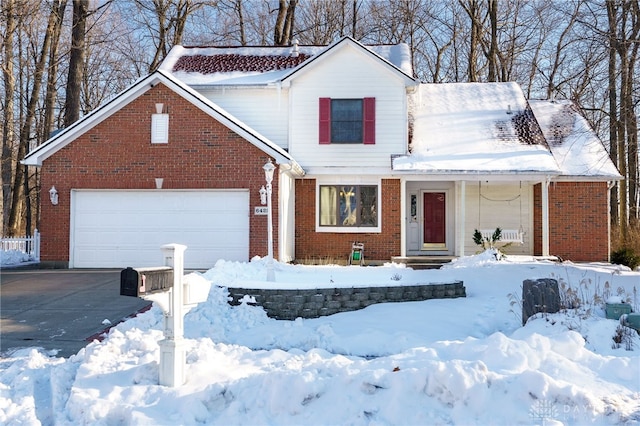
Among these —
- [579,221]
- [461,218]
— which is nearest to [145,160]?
[461,218]

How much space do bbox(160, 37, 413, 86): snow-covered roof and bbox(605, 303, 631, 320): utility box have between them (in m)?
10.8

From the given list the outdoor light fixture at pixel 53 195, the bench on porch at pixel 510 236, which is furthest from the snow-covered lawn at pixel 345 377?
the bench on porch at pixel 510 236

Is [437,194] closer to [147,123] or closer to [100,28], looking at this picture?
[147,123]

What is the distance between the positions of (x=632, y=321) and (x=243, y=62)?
15.1 m

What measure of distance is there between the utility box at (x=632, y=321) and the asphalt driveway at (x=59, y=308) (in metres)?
6.89

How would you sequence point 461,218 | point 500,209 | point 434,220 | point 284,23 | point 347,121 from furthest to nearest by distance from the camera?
point 284,23 < point 434,220 < point 500,209 < point 347,121 < point 461,218

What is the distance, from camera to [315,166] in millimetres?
15805

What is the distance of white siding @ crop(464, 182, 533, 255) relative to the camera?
659 inches

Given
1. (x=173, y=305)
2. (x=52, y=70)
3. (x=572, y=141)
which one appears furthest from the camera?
(x=52, y=70)

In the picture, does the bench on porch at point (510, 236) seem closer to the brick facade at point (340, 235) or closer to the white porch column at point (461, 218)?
the white porch column at point (461, 218)

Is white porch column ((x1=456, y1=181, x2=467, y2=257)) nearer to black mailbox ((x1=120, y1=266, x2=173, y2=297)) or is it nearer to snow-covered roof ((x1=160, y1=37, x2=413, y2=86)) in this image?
snow-covered roof ((x1=160, y1=37, x2=413, y2=86))

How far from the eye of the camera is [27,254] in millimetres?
16516

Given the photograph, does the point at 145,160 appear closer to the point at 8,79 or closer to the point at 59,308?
the point at 59,308

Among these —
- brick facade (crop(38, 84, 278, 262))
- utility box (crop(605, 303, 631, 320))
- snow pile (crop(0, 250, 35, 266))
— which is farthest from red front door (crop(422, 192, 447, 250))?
snow pile (crop(0, 250, 35, 266))
